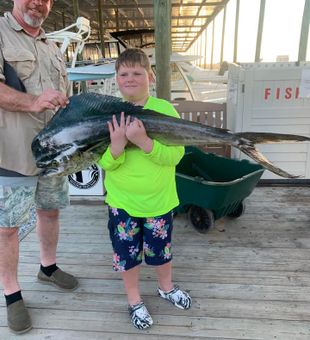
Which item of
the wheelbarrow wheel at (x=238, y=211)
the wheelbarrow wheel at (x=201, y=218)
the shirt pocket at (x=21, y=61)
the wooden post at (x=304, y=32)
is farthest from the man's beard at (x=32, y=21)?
the wooden post at (x=304, y=32)

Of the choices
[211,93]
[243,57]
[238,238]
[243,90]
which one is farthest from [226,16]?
[238,238]

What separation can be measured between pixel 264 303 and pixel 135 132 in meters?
1.34

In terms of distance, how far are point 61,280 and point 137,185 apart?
99cm

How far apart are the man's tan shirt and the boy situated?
17.1 inches

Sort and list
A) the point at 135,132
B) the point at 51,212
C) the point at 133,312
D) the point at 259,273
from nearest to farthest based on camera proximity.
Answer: the point at 135,132
the point at 133,312
the point at 51,212
the point at 259,273

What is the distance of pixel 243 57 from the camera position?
1894cm

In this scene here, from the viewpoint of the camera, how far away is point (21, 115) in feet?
5.97

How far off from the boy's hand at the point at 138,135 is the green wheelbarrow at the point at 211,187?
1.18 meters

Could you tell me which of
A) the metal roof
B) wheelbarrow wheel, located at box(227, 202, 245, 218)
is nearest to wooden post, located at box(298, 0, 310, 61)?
wheelbarrow wheel, located at box(227, 202, 245, 218)

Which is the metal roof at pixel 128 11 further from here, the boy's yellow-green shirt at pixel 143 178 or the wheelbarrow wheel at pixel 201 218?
the boy's yellow-green shirt at pixel 143 178

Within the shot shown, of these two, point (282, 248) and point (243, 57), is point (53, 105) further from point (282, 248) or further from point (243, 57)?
point (243, 57)

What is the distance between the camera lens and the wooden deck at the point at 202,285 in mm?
1931

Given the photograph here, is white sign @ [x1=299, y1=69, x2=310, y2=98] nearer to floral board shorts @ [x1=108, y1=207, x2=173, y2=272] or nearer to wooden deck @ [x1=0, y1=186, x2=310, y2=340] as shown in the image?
wooden deck @ [x1=0, y1=186, x2=310, y2=340]

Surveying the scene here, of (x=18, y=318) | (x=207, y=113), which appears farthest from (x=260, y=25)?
(x=18, y=318)
